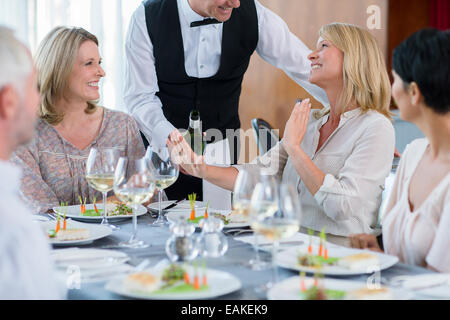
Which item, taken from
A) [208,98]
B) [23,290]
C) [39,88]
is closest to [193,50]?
[208,98]

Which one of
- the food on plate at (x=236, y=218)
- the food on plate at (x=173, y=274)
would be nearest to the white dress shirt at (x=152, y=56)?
the food on plate at (x=236, y=218)

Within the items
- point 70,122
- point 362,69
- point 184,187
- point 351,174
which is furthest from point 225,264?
point 184,187

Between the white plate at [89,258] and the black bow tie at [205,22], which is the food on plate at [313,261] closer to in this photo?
the white plate at [89,258]

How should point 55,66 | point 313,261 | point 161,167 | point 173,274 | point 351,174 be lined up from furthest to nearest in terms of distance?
point 55,66 → point 351,174 → point 161,167 → point 313,261 → point 173,274

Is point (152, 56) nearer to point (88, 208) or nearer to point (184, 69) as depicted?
point (184, 69)

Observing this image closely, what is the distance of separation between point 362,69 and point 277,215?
45.6 inches

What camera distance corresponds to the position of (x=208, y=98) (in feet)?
10.2

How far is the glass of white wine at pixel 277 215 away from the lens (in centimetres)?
119

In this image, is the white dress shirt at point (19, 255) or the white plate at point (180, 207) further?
the white plate at point (180, 207)

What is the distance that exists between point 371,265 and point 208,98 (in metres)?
1.93

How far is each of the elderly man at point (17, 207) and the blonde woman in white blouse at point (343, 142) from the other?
123cm

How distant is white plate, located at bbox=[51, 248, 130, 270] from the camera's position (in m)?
1.34

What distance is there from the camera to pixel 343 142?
220cm

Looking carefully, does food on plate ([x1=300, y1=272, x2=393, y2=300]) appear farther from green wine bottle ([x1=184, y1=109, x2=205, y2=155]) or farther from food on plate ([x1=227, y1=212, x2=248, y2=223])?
green wine bottle ([x1=184, y1=109, x2=205, y2=155])
